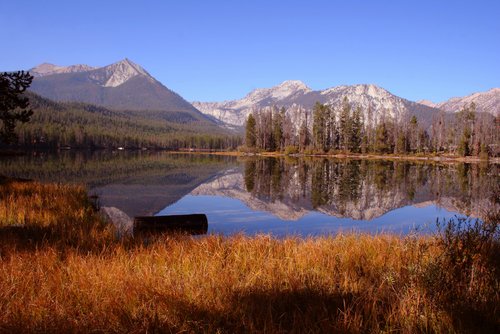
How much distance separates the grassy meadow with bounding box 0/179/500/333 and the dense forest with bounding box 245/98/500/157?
354 feet

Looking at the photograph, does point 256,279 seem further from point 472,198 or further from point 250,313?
point 472,198

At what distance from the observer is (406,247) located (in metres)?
6.94

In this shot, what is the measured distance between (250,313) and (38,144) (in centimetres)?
16195

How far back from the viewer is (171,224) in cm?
1230

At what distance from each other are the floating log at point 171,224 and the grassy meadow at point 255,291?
14.6ft

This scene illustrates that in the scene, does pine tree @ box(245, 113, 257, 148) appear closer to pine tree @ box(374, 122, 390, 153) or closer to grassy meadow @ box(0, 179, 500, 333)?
pine tree @ box(374, 122, 390, 153)

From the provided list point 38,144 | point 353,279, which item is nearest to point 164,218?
point 353,279

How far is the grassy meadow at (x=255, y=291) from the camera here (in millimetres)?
4117

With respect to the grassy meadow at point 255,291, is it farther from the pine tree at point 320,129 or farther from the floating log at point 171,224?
the pine tree at point 320,129

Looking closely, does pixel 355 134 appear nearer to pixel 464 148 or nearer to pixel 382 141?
pixel 382 141

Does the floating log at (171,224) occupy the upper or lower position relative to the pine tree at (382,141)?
lower

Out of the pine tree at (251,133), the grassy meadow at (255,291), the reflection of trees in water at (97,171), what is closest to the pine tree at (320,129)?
the pine tree at (251,133)

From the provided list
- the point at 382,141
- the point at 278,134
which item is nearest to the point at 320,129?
the point at 278,134

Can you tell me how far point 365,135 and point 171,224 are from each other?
377ft
